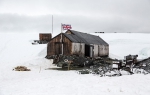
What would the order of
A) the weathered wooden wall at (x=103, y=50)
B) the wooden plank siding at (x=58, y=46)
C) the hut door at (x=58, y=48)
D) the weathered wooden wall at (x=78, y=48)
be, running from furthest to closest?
the weathered wooden wall at (x=103, y=50), the hut door at (x=58, y=48), the weathered wooden wall at (x=78, y=48), the wooden plank siding at (x=58, y=46)

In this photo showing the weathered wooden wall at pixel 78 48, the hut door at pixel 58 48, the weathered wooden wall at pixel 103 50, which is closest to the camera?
the weathered wooden wall at pixel 78 48

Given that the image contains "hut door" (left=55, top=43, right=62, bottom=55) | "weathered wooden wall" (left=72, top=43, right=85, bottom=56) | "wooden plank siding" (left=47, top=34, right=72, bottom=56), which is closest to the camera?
"wooden plank siding" (left=47, top=34, right=72, bottom=56)

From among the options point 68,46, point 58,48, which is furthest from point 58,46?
point 68,46

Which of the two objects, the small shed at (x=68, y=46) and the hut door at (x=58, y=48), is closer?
the small shed at (x=68, y=46)

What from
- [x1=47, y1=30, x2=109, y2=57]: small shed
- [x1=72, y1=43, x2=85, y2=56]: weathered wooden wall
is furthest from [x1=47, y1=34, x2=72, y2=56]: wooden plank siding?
[x1=72, y1=43, x2=85, y2=56]: weathered wooden wall

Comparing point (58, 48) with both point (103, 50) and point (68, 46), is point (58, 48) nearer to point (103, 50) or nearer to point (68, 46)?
point (68, 46)

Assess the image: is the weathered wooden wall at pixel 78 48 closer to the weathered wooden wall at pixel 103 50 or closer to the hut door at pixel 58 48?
the hut door at pixel 58 48

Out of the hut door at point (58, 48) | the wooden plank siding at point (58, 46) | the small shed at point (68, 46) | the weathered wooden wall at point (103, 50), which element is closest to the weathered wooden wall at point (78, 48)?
the small shed at point (68, 46)

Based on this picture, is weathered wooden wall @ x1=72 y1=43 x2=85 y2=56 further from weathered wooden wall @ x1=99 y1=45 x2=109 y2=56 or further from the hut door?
weathered wooden wall @ x1=99 y1=45 x2=109 y2=56

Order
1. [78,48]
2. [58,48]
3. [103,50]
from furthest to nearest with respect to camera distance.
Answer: [103,50] < [78,48] < [58,48]

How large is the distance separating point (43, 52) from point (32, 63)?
12.2 m

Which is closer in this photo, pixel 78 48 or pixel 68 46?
pixel 68 46

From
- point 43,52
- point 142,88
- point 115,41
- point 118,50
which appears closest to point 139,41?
point 115,41

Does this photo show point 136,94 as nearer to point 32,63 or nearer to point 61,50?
point 32,63
